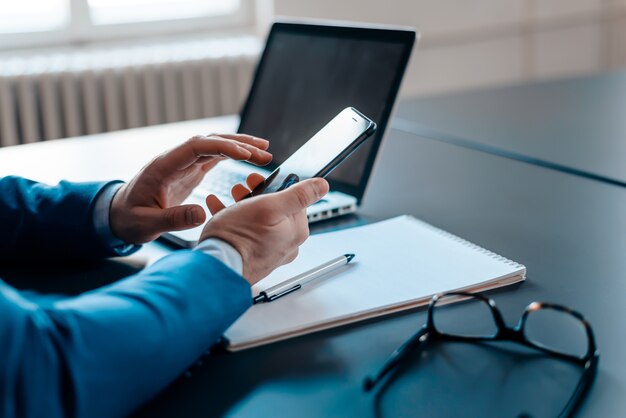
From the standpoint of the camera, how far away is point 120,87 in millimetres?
2918

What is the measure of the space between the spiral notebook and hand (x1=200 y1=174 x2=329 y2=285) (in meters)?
0.05

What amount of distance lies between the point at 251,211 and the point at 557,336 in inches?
12.3

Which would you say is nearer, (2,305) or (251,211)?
(2,305)

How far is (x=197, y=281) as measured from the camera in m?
0.72

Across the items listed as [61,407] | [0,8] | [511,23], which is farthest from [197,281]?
[511,23]

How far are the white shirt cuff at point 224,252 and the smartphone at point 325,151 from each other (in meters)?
0.13

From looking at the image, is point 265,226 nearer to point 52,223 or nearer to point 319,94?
point 52,223

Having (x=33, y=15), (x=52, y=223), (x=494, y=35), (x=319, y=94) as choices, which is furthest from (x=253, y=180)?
(x=494, y=35)

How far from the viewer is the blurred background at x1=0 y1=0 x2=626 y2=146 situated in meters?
2.83

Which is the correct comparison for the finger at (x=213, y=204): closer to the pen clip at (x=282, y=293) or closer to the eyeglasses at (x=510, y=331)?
the pen clip at (x=282, y=293)

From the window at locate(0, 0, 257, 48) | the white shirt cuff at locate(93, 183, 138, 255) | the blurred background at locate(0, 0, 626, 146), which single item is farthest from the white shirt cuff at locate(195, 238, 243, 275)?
the window at locate(0, 0, 257, 48)

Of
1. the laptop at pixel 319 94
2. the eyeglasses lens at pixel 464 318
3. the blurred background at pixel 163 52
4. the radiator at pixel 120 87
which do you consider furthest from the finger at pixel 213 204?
the radiator at pixel 120 87

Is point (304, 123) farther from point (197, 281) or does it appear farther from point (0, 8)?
point (0, 8)

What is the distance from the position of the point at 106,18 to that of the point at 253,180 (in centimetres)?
229
